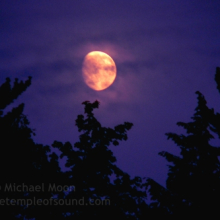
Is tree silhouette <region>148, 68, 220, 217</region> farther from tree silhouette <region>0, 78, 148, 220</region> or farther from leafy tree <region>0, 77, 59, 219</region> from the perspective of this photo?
leafy tree <region>0, 77, 59, 219</region>

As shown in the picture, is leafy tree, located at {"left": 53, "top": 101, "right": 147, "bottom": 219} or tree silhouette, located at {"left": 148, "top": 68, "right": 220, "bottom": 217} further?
leafy tree, located at {"left": 53, "top": 101, "right": 147, "bottom": 219}

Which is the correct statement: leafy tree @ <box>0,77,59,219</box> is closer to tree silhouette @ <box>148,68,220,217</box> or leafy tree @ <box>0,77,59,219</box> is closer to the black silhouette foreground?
the black silhouette foreground

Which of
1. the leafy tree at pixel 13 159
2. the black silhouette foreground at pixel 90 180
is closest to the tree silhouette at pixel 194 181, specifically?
the black silhouette foreground at pixel 90 180

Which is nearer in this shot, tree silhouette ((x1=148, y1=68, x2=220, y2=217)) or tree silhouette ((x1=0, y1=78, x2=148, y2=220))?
tree silhouette ((x1=148, y1=68, x2=220, y2=217))

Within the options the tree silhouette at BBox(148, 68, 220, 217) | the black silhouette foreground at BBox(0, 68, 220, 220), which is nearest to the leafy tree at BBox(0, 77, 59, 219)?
the black silhouette foreground at BBox(0, 68, 220, 220)

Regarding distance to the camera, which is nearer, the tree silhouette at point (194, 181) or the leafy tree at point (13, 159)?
the tree silhouette at point (194, 181)

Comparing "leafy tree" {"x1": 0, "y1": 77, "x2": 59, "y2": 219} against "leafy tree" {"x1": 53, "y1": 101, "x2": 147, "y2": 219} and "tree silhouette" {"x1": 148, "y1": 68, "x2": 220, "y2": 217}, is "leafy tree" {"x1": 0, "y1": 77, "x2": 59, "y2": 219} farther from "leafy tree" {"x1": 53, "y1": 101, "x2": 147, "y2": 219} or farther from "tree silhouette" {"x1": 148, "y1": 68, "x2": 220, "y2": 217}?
"tree silhouette" {"x1": 148, "y1": 68, "x2": 220, "y2": 217}

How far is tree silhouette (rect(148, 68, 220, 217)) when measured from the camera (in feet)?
23.9

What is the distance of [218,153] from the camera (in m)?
7.08

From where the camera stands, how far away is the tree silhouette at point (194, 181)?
727cm

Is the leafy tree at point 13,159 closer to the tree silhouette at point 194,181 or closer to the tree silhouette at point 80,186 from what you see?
the tree silhouette at point 80,186

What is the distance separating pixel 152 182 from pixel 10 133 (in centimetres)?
560

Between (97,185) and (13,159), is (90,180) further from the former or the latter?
(13,159)

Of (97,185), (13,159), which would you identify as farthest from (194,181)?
(13,159)
